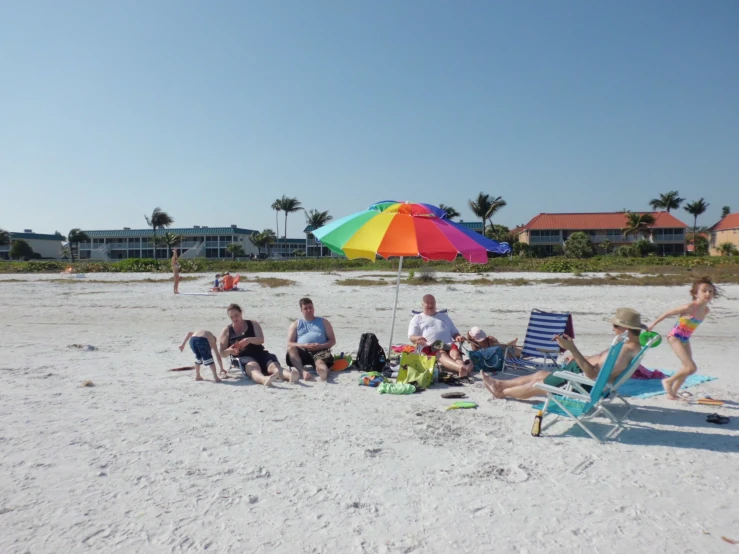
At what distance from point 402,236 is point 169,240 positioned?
69816mm

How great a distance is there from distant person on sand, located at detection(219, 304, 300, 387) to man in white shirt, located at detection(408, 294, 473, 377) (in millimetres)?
1602

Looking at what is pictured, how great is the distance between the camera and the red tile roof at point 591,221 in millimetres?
60219

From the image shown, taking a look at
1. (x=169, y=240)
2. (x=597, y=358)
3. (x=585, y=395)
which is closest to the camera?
Answer: (x=585, y=395)

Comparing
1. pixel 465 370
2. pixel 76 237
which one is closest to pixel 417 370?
pixel 465 370

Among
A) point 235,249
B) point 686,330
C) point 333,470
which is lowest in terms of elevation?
point 333,470

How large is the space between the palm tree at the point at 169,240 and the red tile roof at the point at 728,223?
6676cm

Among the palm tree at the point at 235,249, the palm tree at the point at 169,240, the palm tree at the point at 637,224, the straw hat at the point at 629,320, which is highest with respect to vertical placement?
the palm tree at the point at 637,224

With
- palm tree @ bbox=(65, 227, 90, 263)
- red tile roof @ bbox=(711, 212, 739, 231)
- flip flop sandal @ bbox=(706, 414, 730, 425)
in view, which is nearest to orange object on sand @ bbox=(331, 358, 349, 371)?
flip flop sandal @ bbox=(706, 414, 730, 425)

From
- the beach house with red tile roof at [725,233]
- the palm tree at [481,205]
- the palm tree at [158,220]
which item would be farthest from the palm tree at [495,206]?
the palm tree at [158,220]

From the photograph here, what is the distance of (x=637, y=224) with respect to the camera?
5656 centimetres

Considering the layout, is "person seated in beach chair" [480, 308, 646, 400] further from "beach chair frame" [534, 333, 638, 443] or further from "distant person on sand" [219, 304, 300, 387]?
"distant person on sand" [219, 304, 300, 387]

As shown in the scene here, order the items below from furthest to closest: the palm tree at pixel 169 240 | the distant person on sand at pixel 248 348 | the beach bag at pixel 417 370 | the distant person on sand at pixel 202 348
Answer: the palm tree at pixel 169 240
the distant person on sand at pixel 248 348
the distant person on sand at pixel 202 348
the beach bag at pixel 417 370

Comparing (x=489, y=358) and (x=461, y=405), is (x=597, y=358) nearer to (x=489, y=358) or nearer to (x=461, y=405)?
(x=461, y=405)

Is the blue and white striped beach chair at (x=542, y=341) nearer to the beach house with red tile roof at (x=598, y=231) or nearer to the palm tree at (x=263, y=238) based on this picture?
the beach house with red tile roof at (x=598, y=231)
